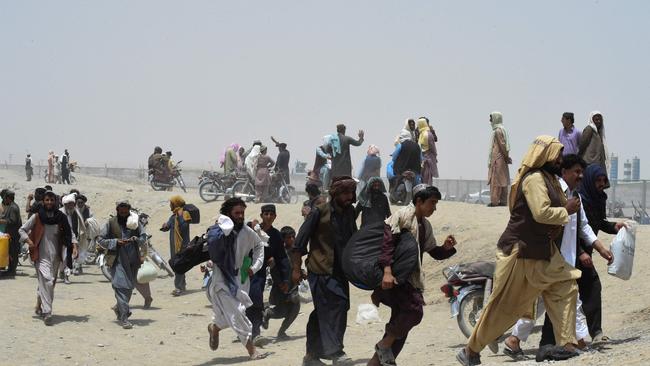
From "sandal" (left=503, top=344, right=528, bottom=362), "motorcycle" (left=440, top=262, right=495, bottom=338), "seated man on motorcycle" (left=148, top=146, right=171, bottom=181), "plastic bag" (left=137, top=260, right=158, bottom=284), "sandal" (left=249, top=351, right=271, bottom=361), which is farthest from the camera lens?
"seated man on motorcycle" (left=148, top=146, right=171, bottom=181)

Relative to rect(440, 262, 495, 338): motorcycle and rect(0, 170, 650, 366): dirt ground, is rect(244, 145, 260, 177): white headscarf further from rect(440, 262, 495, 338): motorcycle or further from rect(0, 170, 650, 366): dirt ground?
rect(440, 262, 495, 338): motorcycle

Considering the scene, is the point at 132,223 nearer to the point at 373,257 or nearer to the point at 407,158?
the point at 373,257

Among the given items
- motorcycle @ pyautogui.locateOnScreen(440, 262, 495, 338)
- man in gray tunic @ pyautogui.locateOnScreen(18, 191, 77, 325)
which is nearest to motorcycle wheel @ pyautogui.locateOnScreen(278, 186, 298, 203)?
man in gray tunic @ pyautogui.locateOnScreen(18, 191, 77, 325)

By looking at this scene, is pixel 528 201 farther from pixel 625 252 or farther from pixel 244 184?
pixel 244 184

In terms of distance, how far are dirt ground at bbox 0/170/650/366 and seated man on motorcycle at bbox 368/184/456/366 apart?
113 cm

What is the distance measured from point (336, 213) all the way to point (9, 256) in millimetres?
10186

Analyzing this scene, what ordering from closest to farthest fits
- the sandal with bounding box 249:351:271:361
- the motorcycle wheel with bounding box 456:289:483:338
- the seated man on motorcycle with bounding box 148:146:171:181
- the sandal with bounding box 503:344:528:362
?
the sandal with bounding box 503:344:528:362, the motorcycle wheel with bounding box 456:289:483:338, the sandal with bounding box 249:351:271:361, the seated man on motorcycle with bounding box 148:146:171:181

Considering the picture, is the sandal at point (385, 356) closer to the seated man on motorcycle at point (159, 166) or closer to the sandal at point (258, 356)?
the sandal at point (258, 356)

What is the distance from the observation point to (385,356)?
8016 mm

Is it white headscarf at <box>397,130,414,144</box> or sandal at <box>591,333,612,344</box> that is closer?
sandal at <box>591,333,612,344</box>

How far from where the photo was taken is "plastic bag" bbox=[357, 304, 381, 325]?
12.9 metres

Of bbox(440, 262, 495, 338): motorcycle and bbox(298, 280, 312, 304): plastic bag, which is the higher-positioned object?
bbox(440, 262, 495, 338): motorcycle

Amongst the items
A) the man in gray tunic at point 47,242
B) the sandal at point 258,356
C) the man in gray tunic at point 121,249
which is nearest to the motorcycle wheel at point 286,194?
the man in gray tunic at point 121,249

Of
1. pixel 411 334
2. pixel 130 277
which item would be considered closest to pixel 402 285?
pixel 411 334
